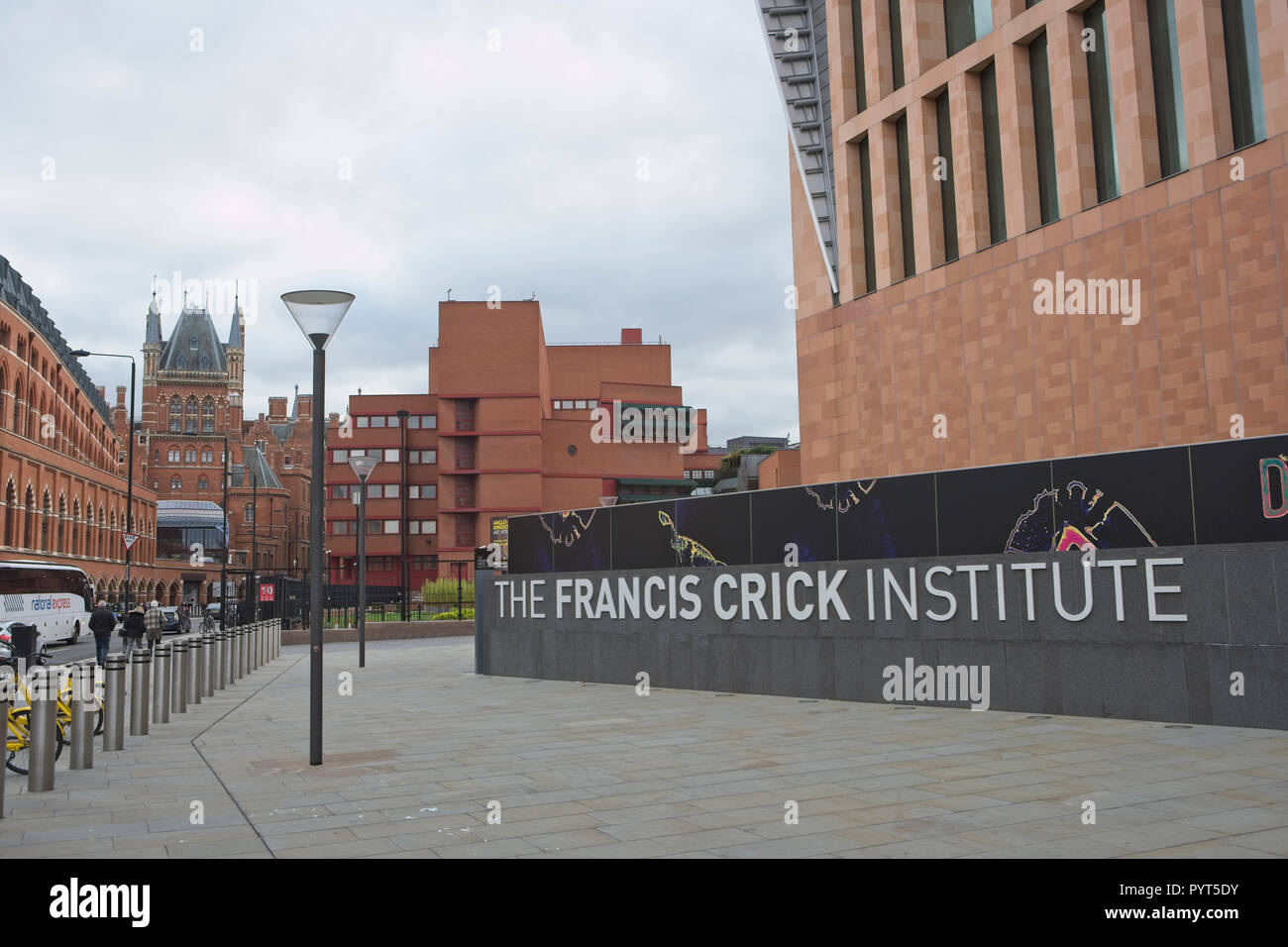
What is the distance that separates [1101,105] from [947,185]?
13.3 feet

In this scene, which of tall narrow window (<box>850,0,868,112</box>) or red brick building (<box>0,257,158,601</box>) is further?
red brick building (<box>0,257,158,601</box>)

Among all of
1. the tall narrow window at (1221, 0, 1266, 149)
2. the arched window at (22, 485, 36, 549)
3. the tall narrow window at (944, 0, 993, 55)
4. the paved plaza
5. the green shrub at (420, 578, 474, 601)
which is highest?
the tall narrow window at (944, 0, 993, 55)

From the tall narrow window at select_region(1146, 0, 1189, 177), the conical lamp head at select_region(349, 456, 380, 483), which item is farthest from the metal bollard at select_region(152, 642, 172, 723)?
the tall narrow window at select_region(1146, 0, 1189, 177)

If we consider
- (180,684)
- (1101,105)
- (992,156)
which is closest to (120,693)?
(180,684)

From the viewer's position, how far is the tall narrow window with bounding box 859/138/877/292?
2436 centimetres

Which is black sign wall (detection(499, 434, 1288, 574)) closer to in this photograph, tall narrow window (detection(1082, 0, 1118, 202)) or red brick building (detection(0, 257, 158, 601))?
tall narrow window (detection(1082, 0, 1118, 202))

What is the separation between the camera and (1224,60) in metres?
16.0

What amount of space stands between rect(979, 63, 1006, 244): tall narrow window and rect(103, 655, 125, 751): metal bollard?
17.5m

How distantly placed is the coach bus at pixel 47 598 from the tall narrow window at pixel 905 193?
2779cm

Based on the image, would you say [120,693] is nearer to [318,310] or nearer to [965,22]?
[318,310]

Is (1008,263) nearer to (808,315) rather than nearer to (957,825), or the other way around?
(808,315)

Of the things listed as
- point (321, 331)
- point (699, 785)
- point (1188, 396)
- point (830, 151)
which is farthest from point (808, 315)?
point (699, 785)
